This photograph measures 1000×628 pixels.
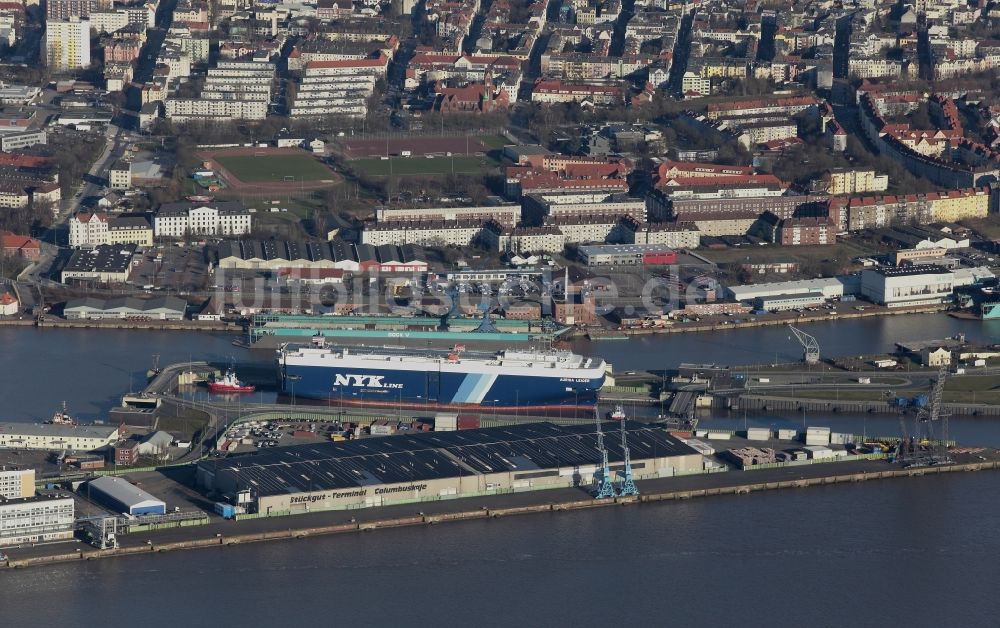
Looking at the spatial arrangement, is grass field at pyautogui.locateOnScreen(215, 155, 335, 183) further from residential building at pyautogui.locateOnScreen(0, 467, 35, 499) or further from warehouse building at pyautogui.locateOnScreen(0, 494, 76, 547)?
warehouse building at pyautogui.locateOnScreen(0, 494, 76, 547)

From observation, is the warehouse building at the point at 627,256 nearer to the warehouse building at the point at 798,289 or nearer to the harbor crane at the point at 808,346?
the warehouse building at the point at 798,289

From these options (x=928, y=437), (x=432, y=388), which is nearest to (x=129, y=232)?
(x=432, y=388)

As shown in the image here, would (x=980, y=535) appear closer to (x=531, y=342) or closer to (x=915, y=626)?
(x=915, y=626)

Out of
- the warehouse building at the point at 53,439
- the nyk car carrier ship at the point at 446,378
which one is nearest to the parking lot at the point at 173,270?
the nyk car carrier ship at the point at 446,378

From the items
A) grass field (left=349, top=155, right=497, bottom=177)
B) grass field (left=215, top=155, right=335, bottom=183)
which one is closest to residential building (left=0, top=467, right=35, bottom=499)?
grass field (left=215, top=155, right=335, bottom=183)

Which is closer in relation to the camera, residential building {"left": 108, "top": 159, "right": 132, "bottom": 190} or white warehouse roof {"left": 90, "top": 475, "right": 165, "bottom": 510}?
white warehouse roof {"left": 90, "top": 475, "right": 165, "bottom": 510}

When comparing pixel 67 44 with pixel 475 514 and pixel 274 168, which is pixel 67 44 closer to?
pixel 274 168
